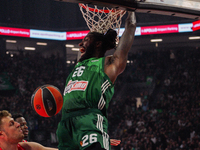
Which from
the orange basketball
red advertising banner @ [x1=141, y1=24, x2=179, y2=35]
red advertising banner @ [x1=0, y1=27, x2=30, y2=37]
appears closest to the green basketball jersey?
the orange basketball

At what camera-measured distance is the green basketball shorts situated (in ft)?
5.82

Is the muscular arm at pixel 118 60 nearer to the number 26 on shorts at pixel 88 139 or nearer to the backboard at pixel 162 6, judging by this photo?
the backboard at pixel 162 6

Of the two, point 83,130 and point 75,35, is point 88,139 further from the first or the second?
point 75,35

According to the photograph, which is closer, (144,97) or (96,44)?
(96,44)

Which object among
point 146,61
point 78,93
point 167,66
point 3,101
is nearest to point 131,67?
point 146,61

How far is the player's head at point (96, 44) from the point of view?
2.25m

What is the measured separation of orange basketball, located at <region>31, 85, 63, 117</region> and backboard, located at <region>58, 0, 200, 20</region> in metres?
2.33

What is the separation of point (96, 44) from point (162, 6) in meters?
0.65

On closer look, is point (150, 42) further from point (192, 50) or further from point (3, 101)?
point (3, 101)

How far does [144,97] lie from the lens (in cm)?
1511

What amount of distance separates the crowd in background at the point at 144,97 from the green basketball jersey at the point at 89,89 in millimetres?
9740

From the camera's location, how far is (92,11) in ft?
11.6

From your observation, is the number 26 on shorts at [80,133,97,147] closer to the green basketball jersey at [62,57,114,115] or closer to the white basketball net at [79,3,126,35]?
the green basketball jersey at [62,57,114,115]

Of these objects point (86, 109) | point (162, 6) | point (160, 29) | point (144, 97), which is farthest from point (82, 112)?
point (160, 29)
